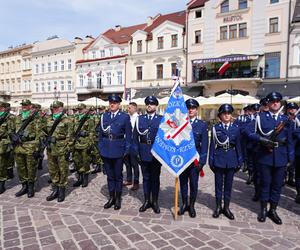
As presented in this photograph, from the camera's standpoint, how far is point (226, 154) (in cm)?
459

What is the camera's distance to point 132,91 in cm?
3047

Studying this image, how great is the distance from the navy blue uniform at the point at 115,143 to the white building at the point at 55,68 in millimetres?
30985

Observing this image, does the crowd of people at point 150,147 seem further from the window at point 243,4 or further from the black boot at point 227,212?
the window at point 243,4

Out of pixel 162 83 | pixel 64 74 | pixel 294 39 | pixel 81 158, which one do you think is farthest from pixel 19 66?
pixel 81 158

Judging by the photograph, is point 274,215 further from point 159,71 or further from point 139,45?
point 139,45

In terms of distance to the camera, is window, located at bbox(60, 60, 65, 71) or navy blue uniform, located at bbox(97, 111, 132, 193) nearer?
navy blue uniform, located at bbox(97, 111, 132, 193)

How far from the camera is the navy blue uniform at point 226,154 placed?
4578mm

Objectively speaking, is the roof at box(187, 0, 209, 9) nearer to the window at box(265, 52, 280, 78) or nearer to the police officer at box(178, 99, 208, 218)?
the window at box(265, 52, 280, 78)

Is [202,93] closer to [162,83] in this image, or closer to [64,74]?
[162,83]

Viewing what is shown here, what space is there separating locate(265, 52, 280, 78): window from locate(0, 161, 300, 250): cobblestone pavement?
19.1 m

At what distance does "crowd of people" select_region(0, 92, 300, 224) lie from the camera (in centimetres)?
451

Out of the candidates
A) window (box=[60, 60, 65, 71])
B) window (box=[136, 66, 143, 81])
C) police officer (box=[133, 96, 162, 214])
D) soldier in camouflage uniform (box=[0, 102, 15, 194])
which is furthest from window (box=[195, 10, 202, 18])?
police officer (box=[133, 96, 162, 214])

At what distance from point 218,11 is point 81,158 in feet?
73.5

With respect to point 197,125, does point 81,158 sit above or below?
below
